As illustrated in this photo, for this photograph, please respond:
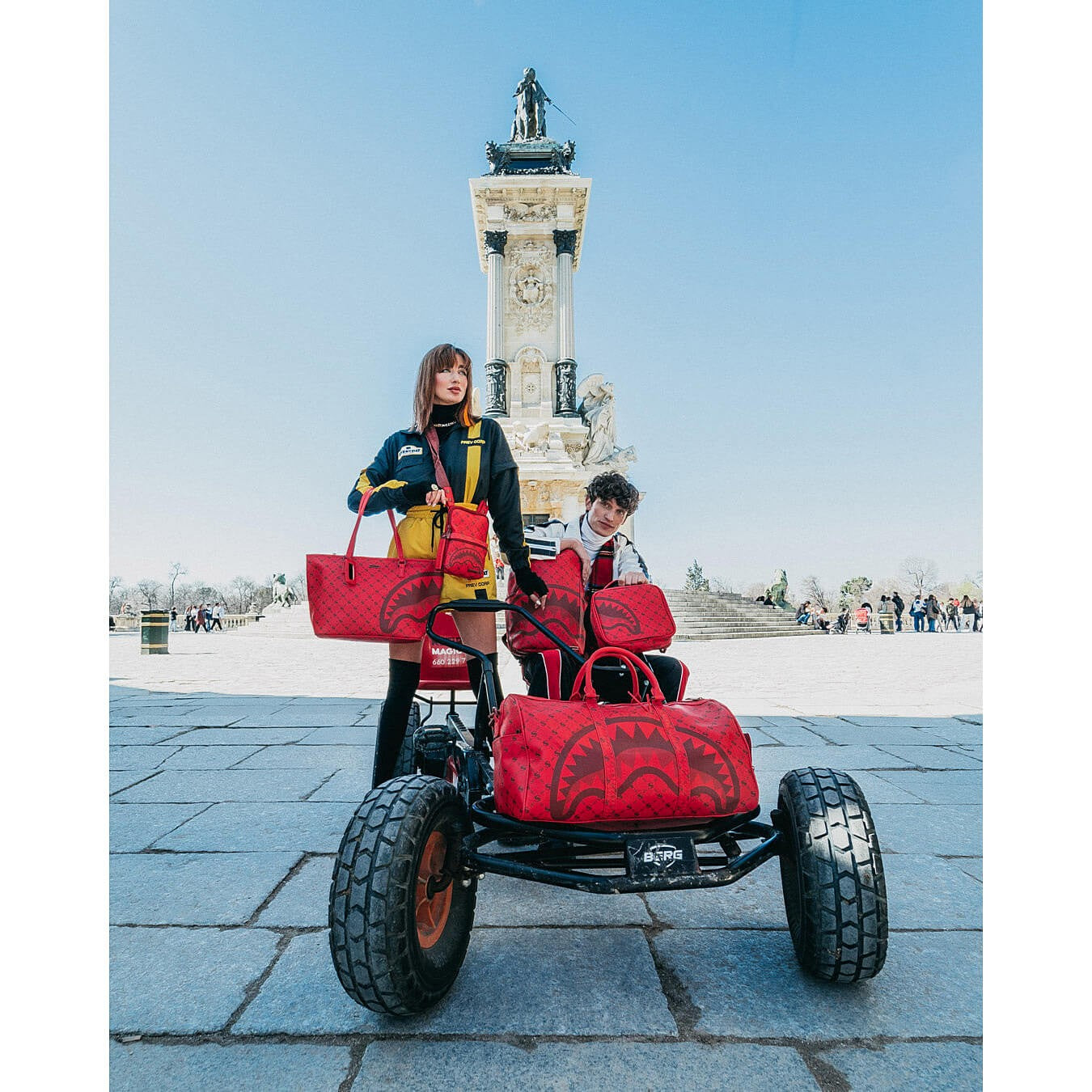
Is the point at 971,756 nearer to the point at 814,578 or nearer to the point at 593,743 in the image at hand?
the point at 593,743

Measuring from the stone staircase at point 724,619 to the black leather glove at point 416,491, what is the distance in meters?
16.6

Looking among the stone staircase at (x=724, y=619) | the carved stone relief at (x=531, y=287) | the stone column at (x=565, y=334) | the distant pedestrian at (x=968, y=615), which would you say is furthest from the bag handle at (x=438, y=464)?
the distant pedestrian at (x=968, y=615)

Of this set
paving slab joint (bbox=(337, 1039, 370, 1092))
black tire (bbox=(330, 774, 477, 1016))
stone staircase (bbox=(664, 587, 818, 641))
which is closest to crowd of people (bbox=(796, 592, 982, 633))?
stone staircase (bbox=(664, 587, 818, 641))

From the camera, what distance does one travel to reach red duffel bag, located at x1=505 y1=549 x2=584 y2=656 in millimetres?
2541

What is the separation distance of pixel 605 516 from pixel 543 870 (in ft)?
4.91

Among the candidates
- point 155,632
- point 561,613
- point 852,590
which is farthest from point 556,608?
point 852,590

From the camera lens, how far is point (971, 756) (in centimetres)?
474

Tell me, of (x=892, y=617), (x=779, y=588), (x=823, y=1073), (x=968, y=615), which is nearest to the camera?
(x=823, y=1073)

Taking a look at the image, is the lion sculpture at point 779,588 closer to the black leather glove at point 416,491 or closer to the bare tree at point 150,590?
the black leather glove at point 416,491

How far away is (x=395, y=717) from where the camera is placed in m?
2.76

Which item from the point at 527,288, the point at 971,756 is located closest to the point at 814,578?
the point at 527,288

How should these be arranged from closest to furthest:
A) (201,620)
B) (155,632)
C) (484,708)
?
(484,708)
(155,632)
(201,620)

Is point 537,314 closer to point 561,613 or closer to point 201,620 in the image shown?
A: point 201,620
